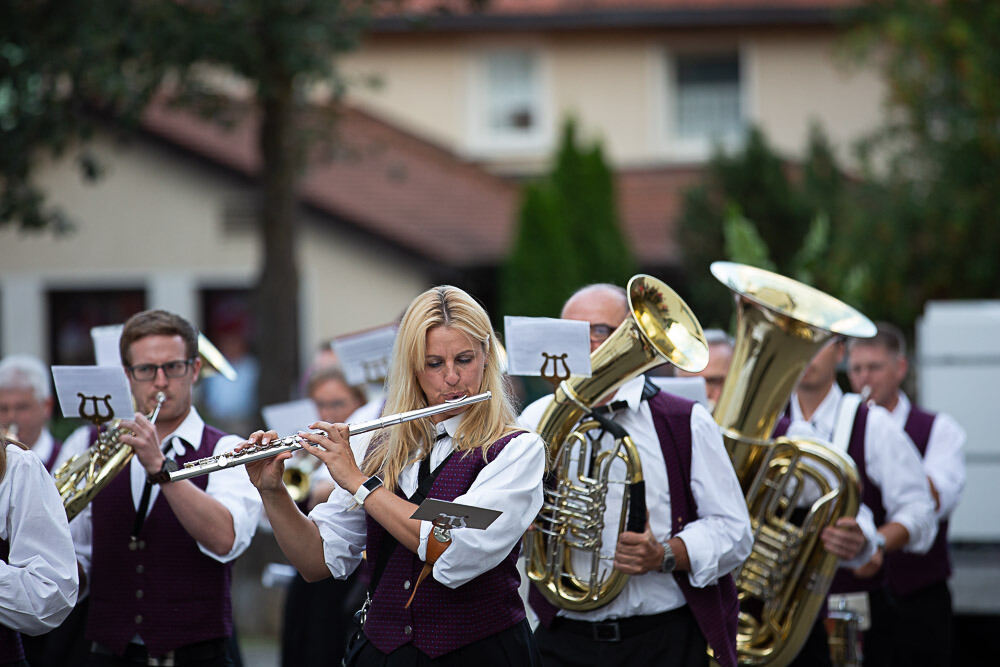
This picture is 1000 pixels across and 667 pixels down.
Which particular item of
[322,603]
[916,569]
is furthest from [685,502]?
[322,603]

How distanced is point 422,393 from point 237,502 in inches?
43.8

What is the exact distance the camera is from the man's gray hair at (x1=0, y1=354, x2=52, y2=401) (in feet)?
20.1

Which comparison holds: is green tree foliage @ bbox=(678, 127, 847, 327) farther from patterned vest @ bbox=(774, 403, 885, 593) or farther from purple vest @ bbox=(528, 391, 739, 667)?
purple vest @ bbox=(528, 391, 739, 667)

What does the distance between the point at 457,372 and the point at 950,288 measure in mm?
9930

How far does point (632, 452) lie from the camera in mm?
4543

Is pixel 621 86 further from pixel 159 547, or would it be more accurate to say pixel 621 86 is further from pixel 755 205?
pixel 159 547

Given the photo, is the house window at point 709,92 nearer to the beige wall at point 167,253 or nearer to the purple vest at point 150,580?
the beige wall at point 167,253

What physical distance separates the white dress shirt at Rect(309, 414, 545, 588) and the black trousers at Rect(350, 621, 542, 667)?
0.20 metres

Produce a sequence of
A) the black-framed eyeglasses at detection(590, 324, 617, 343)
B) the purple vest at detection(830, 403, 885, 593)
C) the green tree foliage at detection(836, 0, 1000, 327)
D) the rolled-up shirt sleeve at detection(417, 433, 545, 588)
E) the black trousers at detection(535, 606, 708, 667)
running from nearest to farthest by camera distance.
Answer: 1. the rolled-up shirt sleeve at detection(417, 433, 545, 588)
2. the black trousers at detection(535, 606, 708, 667)
3. the black-framed eyeglasses at detection(590, 324, 617, 343)
4. the purple vest at detection(830, 403, 885, 593)
5. the green tree foliage at detection(836, 0, 1000, 327)

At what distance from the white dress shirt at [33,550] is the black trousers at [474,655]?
85 cm

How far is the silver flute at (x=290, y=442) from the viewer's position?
145 inches

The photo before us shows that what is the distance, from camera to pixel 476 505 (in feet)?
11.7

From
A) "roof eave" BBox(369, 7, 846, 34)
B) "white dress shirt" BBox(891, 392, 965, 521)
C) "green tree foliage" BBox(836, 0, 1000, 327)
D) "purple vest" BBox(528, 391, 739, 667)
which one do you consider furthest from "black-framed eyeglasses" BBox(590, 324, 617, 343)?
"roof eave" BBox(369, 7, 846, 34)

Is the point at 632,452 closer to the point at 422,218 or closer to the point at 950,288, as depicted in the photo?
the point at 950,288
